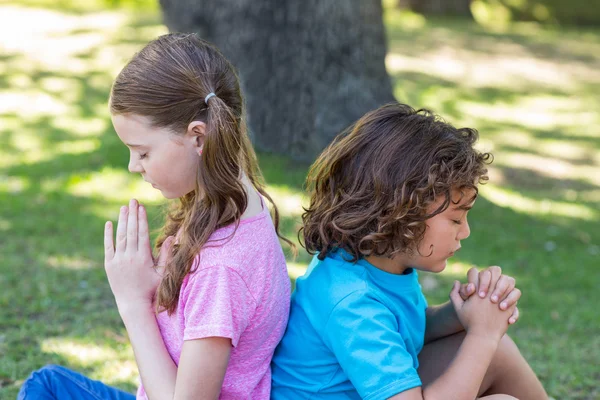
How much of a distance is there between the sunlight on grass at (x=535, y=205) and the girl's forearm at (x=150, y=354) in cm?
427

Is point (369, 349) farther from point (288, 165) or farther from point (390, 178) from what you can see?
point (288, 165)

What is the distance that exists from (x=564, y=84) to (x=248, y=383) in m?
10.00

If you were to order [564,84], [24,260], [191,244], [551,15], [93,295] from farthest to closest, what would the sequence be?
[551,15], [564,84], [24,260], [93,295], [191,244]

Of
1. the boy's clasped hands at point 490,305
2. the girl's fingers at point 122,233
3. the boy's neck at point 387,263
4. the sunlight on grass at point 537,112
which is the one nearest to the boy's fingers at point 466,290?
the boy's clasped hands at point 490,305

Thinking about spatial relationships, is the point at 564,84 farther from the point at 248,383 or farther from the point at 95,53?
the point at 248,383

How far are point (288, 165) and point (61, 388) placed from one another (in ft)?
12.0

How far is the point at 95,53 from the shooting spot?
10414 millimetres

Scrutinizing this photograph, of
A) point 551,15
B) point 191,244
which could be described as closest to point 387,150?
point 191,244

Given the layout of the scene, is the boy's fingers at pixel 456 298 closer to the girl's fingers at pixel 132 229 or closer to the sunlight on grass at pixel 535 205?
the girl's fingers at pixel 132 229

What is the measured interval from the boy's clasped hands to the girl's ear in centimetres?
86

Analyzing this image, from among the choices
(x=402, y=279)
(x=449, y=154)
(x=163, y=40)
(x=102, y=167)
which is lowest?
(x=102, y=167)

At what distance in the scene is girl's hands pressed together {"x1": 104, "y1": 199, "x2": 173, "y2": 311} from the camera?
6.98 ft

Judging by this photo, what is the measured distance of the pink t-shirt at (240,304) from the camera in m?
1.93

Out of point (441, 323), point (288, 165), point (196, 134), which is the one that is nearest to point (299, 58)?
point (288, 165)
